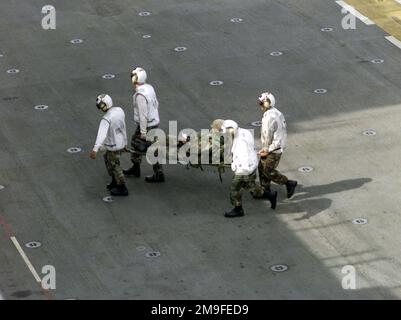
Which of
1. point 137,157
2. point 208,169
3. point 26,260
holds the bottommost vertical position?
point 208,169

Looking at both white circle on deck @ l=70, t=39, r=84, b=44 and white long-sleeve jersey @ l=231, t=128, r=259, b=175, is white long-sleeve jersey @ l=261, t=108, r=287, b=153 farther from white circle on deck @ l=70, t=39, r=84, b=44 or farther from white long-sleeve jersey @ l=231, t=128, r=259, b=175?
white circle on deck @ l=70, t=39, r=84, b=44

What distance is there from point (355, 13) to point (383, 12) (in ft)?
2.30

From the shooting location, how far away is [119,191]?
23312mm

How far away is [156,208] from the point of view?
2291 cm

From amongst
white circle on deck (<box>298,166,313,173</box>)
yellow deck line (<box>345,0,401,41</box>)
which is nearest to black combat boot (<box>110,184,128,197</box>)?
white circle on deck (<box>298,166,313,173</box>)

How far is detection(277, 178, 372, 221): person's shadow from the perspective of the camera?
2275 cm

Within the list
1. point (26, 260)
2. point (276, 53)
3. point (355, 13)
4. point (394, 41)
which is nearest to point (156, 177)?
point (26, 260)

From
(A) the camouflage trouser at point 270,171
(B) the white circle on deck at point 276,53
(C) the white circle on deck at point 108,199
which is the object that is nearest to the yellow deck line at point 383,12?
(B) the white circle on deck at point 276,53

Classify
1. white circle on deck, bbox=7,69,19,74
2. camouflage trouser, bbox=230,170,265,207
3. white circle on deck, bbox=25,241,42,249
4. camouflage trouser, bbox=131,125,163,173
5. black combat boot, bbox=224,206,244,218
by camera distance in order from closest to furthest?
1. white circle on deck, bbox=25,241,42,249
2. camouflage trouser, bbox=230,170,265,207
3. black combat boot, bbox=224,206,244,218
4. camouflage trouser, bbox=131,125,163,173
5. white circle on deck, bbox=7,69,19,74

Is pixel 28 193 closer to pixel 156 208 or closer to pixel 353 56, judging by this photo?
pixel 156 208

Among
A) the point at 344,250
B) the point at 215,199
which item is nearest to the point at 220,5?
the point at 215,199

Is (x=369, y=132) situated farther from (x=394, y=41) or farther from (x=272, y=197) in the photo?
(x=394, y=41)

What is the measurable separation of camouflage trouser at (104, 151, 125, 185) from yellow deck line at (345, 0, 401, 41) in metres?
9.50

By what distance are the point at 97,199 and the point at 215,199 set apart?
6.63 ft
